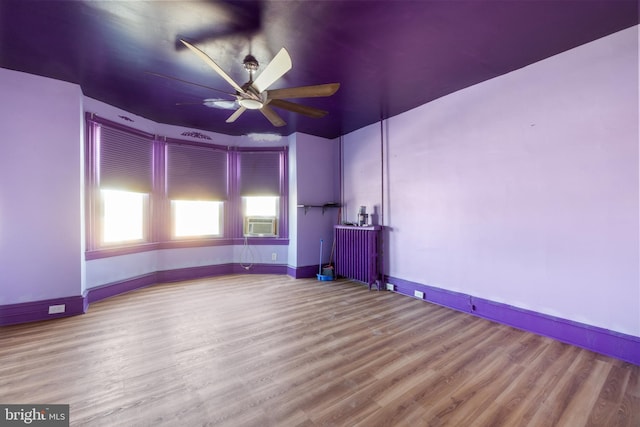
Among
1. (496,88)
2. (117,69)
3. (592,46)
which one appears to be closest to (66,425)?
(117,69)

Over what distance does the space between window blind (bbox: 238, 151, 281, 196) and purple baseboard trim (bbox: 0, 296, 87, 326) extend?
2913 mm

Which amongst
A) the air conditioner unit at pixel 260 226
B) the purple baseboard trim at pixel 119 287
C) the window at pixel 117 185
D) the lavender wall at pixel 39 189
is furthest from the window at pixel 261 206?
the lavender wall at pixel 39 189

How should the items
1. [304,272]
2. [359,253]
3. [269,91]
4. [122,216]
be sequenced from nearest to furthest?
[269,91]
[122,216]
[359,253]
[304,272]

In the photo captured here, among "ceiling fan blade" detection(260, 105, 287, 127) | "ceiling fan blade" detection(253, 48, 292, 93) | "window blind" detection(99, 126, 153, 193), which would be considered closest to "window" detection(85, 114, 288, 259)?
"window blind" detection(99, 126, 153, 193)

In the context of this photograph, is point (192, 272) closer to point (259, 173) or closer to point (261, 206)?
point (261, 206)

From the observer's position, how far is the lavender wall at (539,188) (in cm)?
221

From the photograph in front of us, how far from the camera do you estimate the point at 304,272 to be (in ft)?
16.2

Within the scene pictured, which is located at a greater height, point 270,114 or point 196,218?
point 270,114

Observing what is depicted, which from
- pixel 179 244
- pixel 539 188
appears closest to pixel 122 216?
pixel 179 244

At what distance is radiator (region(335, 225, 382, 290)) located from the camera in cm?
420

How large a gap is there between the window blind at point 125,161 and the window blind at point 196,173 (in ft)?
1.14

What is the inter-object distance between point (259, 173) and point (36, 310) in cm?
360

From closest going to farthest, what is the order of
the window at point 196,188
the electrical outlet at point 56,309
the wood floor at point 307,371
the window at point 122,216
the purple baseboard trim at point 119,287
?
the wood floor at point 307,371, the electrical outlet at point 56,309, the purple baseboard trim at point 119,287, the window at point 122,216, the window at point 196,188

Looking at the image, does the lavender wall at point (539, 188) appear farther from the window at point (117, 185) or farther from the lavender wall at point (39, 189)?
the lavender wall at point (39, 189)
